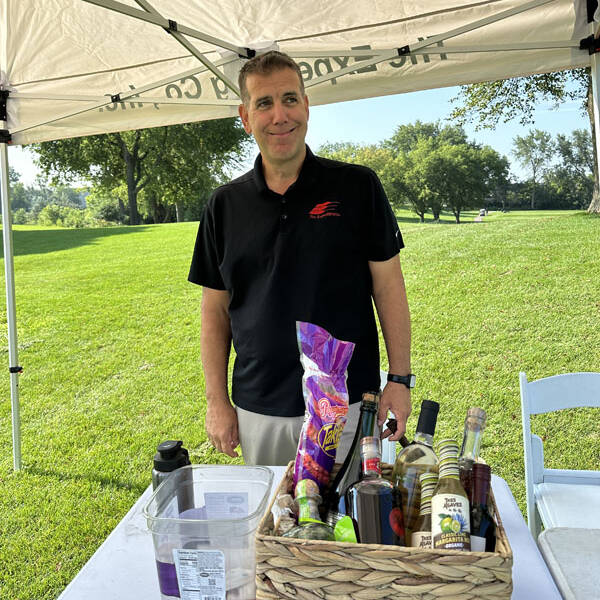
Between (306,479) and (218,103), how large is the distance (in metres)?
2.10

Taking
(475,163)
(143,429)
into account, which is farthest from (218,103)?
(475,163)

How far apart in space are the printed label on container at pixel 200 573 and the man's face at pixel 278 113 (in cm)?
105

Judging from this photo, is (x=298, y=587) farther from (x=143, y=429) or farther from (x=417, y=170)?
(x=417, y=170)

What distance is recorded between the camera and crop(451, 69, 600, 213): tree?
1173 centimetres

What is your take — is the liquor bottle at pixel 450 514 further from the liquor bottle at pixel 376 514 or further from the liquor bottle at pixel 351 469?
the liquor bottle at pixel 351 469

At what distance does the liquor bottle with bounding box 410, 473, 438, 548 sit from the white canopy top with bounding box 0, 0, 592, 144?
5.80 feet

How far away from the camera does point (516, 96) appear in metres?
12.1

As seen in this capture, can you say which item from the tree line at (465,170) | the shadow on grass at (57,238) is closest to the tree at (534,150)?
the tree line at (465,170)

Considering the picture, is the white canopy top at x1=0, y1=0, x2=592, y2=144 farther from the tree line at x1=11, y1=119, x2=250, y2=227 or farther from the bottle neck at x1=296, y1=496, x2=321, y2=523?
the tree line at x1=11, y1=119, x2=250, y2=227

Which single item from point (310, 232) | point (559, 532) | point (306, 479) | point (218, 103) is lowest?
point (559, 532)

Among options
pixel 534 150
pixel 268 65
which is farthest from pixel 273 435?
pixel 534 150

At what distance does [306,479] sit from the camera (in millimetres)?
869

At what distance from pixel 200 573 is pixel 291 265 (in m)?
0.89

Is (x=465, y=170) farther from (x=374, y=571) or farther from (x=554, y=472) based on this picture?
(x=374, y=571)
